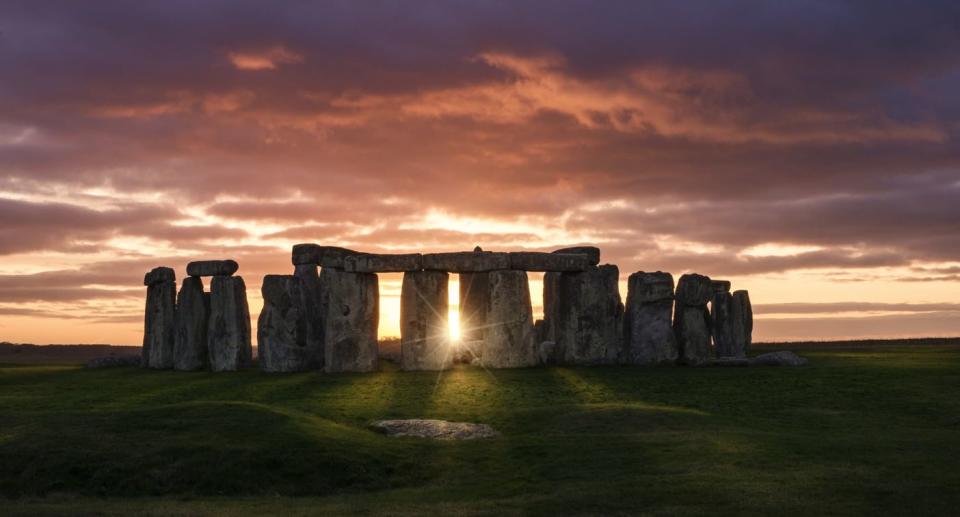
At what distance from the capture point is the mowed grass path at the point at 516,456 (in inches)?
790

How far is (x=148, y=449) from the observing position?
933 inches

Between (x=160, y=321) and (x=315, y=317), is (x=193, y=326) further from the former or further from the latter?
(x=315, y=317)

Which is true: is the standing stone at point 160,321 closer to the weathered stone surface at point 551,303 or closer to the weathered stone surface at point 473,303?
the weathered stone surface at point 473,303

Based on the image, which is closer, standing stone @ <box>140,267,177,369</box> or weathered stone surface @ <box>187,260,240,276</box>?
weathered stone surface @ <box>187,260,240,276</box>

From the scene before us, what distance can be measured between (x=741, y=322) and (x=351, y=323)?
18.7m

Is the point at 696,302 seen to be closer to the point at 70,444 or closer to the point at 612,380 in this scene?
the point at 612,380

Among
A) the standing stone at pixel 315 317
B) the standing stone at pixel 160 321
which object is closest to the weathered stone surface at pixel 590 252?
the standing stone at pixel 315 317

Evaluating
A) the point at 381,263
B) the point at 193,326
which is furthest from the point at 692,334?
the point at 193,326

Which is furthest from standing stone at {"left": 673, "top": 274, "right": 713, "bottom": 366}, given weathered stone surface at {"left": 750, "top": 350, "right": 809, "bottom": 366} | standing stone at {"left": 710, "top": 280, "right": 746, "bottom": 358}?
standing stone at {"left": 710, "top": 280, "right": 746, "bottom": 358}

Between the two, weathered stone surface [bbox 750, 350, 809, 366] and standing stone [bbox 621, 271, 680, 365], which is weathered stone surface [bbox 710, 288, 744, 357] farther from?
standing stone [bbox 621, 271, 680, 365]

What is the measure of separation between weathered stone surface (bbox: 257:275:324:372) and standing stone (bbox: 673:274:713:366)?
49.2 feet

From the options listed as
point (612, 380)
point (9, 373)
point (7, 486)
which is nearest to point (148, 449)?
point (7, 486)

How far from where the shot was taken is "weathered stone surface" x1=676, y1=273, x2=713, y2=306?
4466 cm

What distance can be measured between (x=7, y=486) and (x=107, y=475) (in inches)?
76.5
